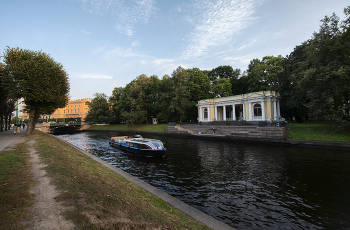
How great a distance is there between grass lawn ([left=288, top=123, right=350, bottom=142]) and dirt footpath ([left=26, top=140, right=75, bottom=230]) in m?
27.9

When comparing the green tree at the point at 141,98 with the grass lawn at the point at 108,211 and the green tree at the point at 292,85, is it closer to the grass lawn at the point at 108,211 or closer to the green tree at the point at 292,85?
the green tree at the point at 292,85

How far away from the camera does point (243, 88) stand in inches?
2347

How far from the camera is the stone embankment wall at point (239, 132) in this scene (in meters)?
26.0

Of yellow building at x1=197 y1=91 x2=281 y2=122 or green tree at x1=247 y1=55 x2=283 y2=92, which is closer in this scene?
yellow building at x1=197 y1=91 x2=281 y2=122

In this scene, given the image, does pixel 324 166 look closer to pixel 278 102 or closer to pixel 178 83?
pixel 278 102

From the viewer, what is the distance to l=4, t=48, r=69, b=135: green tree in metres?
21.5

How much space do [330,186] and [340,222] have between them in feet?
14.0

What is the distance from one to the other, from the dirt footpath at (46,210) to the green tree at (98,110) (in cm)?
7231

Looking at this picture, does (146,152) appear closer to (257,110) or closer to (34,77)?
(34,77)

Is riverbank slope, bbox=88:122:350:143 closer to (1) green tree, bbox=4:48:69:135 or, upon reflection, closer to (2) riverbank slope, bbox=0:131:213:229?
(2) riverbank slope, bbox=0:131:213:229

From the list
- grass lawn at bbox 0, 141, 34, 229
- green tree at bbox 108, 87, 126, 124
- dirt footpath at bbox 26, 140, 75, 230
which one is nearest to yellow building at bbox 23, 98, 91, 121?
green tree at bbox 108, 87, 126, 124

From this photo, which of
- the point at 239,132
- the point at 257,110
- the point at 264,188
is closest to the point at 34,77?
the point at 264,188

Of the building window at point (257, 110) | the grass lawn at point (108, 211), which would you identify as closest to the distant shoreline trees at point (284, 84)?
the building window at point (257, 110)

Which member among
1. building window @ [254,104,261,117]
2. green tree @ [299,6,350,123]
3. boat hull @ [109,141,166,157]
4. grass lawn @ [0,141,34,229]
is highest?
green tree @ [299,6,350,123]
